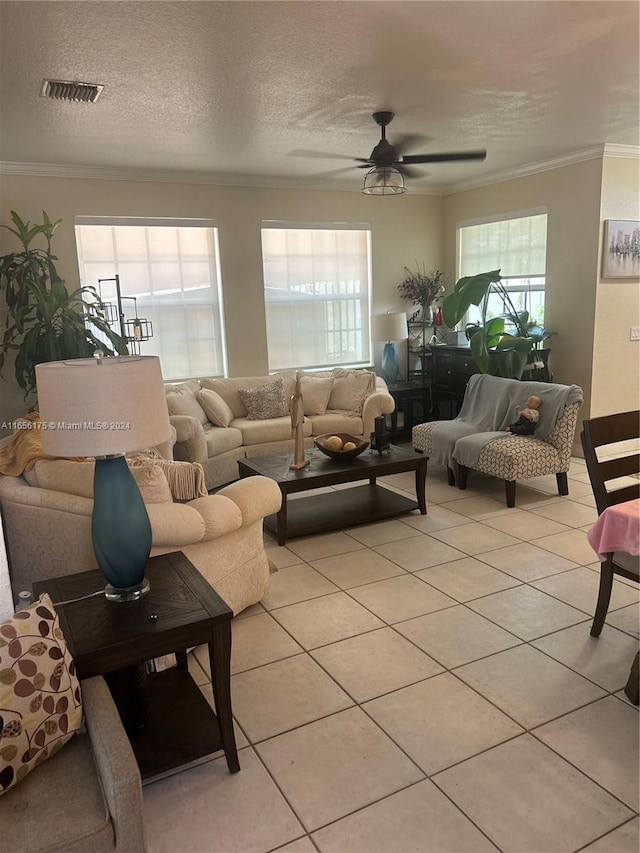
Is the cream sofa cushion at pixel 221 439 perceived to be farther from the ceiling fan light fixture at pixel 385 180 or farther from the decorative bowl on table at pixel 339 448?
the ceiling fan light fixture at pixel 385 180

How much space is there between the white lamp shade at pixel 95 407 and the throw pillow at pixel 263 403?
3882 millimetres

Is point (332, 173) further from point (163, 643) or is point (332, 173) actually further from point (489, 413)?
point (163, 643)

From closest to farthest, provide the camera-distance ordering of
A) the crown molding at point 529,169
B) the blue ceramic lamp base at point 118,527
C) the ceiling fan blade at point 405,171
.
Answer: the blue ceramic lamp base at point 118,527 → the ceiling fan blade at point 405,171 → the crown molding at point 529,169

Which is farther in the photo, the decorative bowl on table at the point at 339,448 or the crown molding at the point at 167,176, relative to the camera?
the crown molding at the point at 167,176

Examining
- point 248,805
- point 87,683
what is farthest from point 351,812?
point 87,683

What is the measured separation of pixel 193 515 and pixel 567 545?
2.46 m

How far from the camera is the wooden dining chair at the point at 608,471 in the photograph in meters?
2.67

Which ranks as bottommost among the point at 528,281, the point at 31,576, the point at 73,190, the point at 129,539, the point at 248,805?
the point at 248,805

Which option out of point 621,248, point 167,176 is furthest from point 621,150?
point 167,176

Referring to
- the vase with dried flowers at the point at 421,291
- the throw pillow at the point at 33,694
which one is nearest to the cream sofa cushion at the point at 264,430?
the vase with dried flowers at the point at 421,291

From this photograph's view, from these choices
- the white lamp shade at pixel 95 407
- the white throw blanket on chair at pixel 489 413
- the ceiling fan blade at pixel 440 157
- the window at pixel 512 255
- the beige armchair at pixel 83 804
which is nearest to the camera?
the beige armchair at pixel 83 804

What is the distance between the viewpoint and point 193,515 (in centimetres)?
271

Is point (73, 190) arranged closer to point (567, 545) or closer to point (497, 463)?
point (497, 463)

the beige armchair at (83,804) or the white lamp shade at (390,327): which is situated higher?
the white lamp shade at (390,327)
